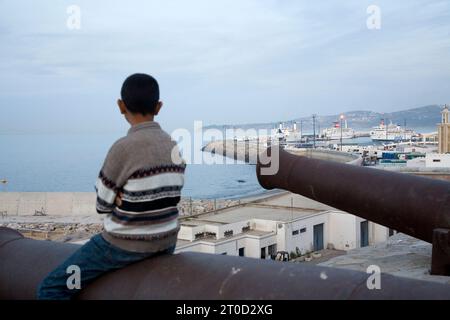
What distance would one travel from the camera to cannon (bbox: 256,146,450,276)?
3.22 m

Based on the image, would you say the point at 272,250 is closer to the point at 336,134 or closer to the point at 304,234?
the point at 304,234

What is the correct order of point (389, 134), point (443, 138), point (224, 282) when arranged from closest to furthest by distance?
1. point (224, 282)
2. point (443, 138)
3. point (389, 134)

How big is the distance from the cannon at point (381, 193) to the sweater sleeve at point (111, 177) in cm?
223

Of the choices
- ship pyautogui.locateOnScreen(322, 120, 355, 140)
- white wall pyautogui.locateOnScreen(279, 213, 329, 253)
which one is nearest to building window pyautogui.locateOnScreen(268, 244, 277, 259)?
white wall pyautogui.locateOnScreen(279, 213, 329, 253)

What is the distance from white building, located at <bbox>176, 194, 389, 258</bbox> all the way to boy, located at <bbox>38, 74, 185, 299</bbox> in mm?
10749

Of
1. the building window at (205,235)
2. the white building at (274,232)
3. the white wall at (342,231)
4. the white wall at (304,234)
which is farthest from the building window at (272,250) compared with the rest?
the white wall at (342,231)

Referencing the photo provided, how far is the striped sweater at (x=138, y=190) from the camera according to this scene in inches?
61.4

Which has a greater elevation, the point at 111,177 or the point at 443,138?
the point at 111,177

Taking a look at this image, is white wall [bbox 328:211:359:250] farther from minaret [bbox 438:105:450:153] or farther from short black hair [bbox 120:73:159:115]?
minaret [bbox 438:105:450:153]

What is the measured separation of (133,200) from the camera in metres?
1.56

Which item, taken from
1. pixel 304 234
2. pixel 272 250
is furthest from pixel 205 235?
pixel 304 234

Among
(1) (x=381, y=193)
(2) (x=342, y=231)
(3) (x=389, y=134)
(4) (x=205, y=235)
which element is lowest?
(2) (x=342, y=231)
